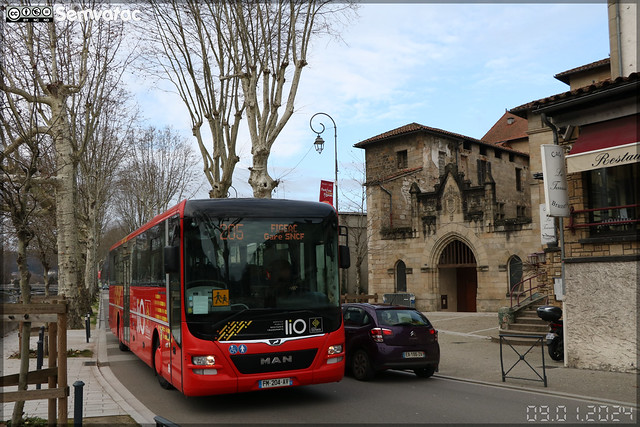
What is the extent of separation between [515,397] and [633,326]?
3595 mm

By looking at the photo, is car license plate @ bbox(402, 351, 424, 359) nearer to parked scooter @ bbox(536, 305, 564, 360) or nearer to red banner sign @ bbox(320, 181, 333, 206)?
parked scooter @ bbox(536, 305, 564, 360)

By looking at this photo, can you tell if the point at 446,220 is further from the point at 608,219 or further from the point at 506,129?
the point at 608,219

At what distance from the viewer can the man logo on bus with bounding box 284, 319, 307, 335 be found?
349 inches

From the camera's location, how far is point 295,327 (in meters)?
8.94

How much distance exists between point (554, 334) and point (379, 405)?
6818mm

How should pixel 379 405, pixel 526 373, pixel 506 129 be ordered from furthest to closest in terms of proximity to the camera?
pixel 506 129 → pixel 526 373 → pixel 379 405

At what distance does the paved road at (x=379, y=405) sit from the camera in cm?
828

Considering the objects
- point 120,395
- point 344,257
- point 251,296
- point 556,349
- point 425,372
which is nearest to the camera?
point 251,296

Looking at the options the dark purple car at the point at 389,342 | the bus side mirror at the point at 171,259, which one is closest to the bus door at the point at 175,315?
the bus side mirror at the point at 171,259

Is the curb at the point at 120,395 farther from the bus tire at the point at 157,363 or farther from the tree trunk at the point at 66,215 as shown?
the tree trunk at the point at 66,215

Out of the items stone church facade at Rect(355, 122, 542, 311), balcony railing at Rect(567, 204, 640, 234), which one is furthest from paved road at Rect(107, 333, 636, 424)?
stone church facade at Rect(355, 122, 542, 311)

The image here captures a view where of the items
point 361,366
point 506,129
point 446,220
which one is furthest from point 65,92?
point 506,129

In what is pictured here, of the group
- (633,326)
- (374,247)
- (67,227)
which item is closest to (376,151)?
(374,247)

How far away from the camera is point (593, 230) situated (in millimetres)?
13023
